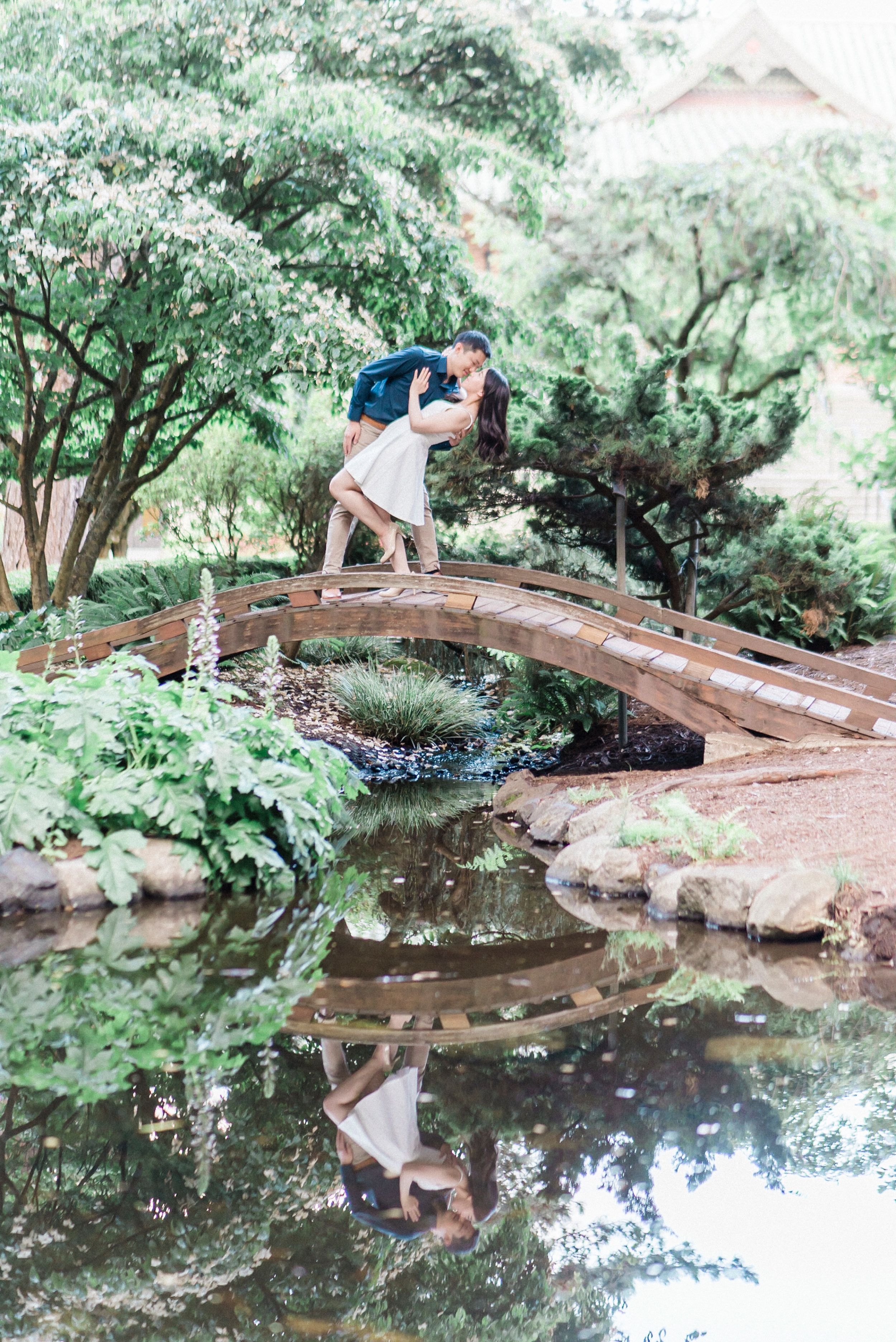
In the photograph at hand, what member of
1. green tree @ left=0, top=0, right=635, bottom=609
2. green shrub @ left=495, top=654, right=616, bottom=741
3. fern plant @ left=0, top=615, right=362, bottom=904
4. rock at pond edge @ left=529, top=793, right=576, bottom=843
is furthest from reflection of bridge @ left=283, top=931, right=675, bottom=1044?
green tree @ left=0, top=0, right=635, bottom=609

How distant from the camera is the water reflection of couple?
2691mm

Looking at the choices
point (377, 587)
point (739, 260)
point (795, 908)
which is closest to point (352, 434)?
point (377, 587)

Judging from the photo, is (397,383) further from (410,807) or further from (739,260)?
(739,260)

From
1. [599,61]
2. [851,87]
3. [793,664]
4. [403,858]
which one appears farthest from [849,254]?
[403,858]

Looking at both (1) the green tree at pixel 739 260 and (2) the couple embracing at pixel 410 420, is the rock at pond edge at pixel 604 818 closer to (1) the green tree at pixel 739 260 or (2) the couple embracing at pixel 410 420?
(2) the couple embracing at pixel 410 420

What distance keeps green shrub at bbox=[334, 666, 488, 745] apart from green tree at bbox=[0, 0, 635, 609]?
275 cm

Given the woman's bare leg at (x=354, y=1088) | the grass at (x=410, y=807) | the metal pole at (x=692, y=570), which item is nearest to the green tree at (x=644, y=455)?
the metal pole at (x=692, y=570)

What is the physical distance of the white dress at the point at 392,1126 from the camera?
296 cm

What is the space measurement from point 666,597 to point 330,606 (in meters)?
4.39

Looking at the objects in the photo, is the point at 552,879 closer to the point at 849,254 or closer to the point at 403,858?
the point at 403,858

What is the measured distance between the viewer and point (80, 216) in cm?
835

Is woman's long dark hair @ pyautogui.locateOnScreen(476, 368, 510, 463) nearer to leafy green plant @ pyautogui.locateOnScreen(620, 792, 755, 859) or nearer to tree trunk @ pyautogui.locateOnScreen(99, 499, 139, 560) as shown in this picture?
leafy green plant @ pyautogui.locateOnScreen(620, 792, 755, 859)

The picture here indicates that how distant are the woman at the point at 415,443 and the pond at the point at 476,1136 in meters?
3.47

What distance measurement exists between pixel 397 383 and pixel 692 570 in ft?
13.0
